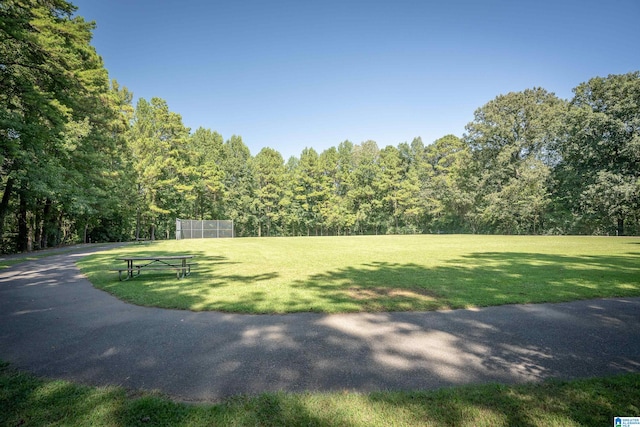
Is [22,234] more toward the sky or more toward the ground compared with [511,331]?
more toward the sky

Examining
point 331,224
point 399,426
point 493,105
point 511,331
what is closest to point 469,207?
point 493,105

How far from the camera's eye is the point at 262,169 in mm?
55188

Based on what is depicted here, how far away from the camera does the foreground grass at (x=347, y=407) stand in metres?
2.68

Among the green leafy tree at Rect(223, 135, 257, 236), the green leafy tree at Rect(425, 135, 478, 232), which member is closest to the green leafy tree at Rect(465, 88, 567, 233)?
the green leafy tree at Rect(425, 135, 478, 232)

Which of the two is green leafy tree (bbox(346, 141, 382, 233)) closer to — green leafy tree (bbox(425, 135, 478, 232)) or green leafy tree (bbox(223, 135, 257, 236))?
green leafy tree (bbox(425, 135, 478, 232))

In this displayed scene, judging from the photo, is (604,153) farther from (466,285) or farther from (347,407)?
(347,407)

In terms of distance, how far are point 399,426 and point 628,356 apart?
12.6ft

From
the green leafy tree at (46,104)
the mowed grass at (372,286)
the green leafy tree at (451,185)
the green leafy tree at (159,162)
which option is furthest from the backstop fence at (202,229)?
the green leafy tree at (451,185)

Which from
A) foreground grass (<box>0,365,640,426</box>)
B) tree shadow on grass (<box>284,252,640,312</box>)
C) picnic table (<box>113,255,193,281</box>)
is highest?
picnic table (<box>113,255,193,281</box>)

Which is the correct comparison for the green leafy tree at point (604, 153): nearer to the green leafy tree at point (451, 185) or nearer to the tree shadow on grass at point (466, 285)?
the green leafy tree at point (451, 185)

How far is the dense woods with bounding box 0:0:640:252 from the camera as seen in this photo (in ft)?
50.6

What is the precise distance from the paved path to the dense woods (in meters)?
13.0

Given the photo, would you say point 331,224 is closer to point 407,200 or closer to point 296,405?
point 407,200

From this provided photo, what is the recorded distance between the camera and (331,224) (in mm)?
57125
